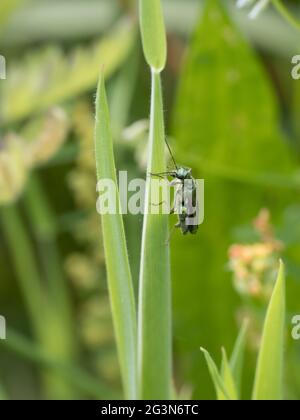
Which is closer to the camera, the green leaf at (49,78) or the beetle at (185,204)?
the beetle at (185,204)

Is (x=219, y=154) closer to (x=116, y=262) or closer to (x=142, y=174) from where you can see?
(x=142, y=174)

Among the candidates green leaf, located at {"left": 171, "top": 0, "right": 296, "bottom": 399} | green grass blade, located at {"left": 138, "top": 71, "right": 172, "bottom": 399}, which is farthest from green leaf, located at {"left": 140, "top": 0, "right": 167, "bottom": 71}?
green leaf, located at {"left": 171, "top": 0, "right": 296, "bottom": 399}

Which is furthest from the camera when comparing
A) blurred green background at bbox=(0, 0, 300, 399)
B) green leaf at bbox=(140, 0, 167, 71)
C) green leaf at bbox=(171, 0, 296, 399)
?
green leaf at bbox=(171, 0, 296, 399)

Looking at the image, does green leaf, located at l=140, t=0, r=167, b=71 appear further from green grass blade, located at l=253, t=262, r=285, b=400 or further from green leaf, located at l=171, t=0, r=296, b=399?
green leaf, located at l=171, t=0, r=296, b=399

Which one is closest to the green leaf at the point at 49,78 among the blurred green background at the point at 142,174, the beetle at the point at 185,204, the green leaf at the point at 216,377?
the blurred green background at the point at 142,174

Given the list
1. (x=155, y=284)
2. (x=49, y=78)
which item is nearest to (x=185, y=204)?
(x=155, y=284)

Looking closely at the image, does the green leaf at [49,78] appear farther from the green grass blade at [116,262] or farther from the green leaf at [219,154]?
the green grass blade at [116,262]
